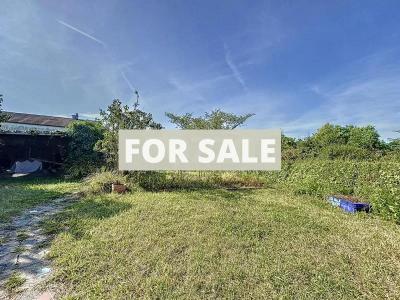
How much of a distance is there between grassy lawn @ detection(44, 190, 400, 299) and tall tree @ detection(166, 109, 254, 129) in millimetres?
15642

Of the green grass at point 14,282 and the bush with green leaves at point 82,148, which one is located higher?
the bush with green leaves at point 82,148

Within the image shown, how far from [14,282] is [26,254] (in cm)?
83

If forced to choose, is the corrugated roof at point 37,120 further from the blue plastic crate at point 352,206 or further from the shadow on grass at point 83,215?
the blue plastic crate at point 352,206

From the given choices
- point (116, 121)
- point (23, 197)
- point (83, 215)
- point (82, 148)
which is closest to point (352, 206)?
point (83, 215)

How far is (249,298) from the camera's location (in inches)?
104

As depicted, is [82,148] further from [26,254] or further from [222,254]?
[222,254]

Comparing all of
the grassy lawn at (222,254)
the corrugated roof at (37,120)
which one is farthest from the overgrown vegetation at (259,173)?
the corrugated roof at (37,120)

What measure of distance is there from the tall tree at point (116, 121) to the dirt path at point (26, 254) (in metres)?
4.19

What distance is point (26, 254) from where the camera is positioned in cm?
367

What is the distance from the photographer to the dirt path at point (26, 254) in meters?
2.81

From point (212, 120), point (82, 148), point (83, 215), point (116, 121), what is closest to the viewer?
point (83, 215)

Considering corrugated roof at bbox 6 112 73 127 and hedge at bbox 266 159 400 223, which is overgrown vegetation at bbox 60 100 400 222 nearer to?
hedge at bbox 266 159 400 223

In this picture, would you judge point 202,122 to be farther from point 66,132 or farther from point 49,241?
point 49,241

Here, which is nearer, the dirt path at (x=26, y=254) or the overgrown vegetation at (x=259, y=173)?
the dirt path at (x=26, y=254)
